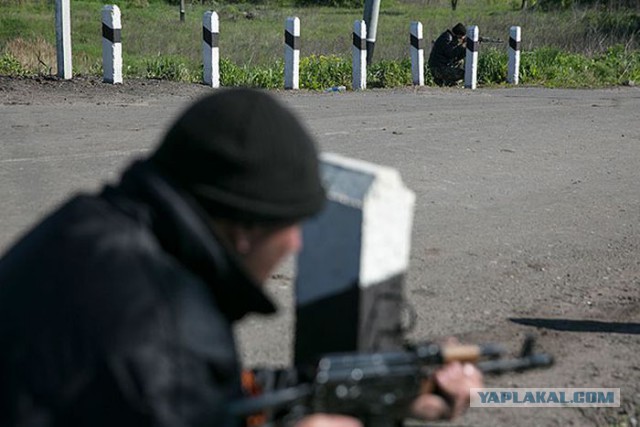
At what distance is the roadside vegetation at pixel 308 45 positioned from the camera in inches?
674

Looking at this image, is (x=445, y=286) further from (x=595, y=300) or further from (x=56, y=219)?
(x=56, y=219)

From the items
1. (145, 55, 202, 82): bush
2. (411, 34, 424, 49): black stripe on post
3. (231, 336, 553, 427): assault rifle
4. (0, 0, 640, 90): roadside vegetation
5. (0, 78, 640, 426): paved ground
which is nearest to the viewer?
(231, 336, 553, 427): assault rifle

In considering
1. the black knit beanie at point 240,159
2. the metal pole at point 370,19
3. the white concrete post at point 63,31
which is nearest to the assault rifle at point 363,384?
the black knit beanie at point 240,159

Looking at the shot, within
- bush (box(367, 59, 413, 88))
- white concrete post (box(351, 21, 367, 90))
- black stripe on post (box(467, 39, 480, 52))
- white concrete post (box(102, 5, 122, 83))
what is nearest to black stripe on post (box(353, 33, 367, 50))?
white concrete post (box(351, 21, 367, 90))

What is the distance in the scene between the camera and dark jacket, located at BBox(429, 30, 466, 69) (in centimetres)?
1955

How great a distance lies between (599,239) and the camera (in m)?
7.72

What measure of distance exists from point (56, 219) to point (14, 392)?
0.34 metres

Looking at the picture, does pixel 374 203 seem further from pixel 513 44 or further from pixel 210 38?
pixel 513 44

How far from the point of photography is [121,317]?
1.78 m

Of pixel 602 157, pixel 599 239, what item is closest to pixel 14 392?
pixel 599 239

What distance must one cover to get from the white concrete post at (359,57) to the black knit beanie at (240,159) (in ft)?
50.2

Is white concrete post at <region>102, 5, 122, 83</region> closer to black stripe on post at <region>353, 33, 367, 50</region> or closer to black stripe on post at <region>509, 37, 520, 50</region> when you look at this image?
black stripe on post at <region>353, 33, 367, 50</region>

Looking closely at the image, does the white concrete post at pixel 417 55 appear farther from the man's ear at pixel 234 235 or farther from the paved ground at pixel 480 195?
the man's ear at pixel 234 235

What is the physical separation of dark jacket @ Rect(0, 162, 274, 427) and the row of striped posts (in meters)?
12.2
